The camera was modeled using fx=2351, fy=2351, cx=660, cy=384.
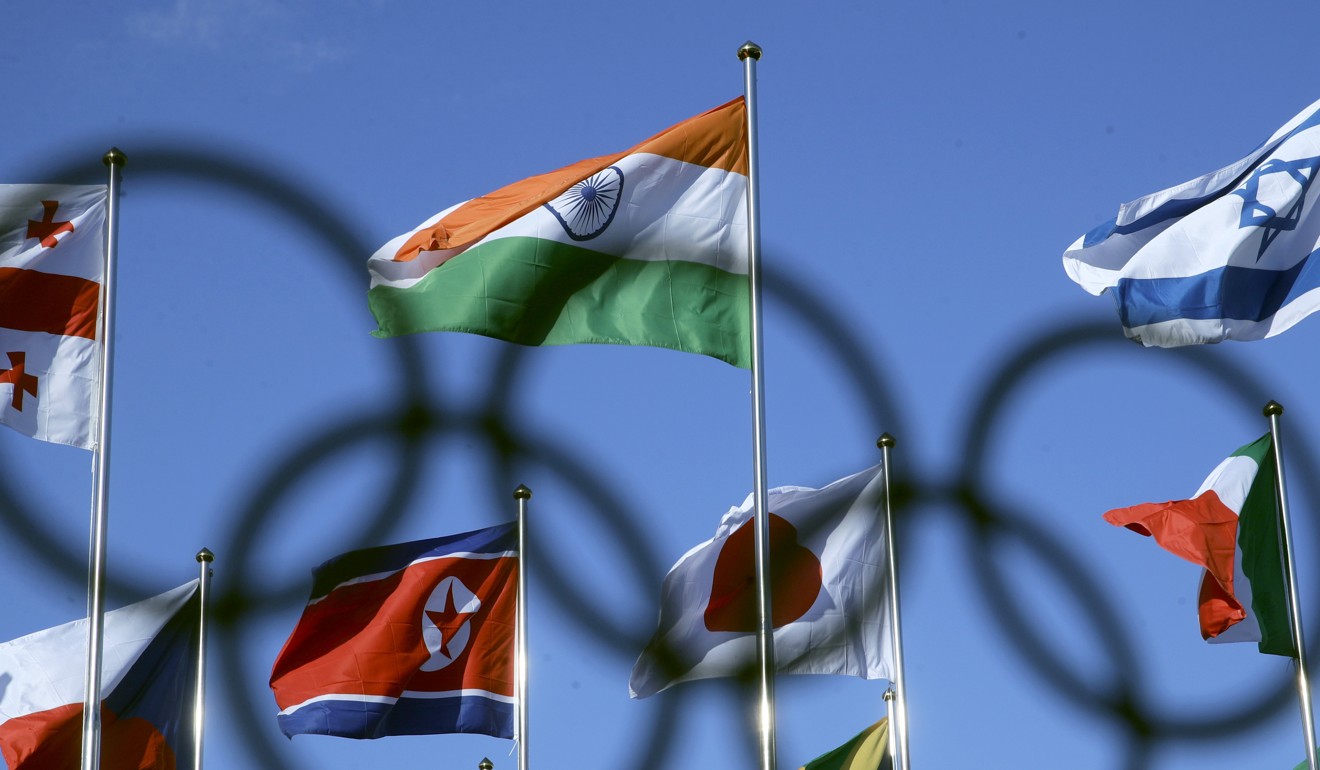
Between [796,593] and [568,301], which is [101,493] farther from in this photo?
[796,593]

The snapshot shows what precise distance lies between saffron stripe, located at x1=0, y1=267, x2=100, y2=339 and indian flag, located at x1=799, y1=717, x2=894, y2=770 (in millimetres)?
8748

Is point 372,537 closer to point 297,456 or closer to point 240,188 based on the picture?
point 297,456

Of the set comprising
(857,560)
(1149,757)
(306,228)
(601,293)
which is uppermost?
(306,228)

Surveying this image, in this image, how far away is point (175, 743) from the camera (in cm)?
2309

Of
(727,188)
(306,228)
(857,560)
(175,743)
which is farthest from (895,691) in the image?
(306,228)

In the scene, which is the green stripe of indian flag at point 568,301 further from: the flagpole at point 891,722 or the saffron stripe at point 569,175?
the flagpole at point 891,722

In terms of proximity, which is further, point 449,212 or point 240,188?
point 240,188

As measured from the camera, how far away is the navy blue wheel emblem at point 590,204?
21.5 m

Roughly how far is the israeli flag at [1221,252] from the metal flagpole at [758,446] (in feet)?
12.0

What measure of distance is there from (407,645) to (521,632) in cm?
129

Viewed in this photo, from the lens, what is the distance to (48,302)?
21.8m

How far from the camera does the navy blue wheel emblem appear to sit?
70.7ft

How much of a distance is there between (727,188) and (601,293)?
5.82 feet

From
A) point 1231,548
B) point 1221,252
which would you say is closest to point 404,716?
point 1231,548
